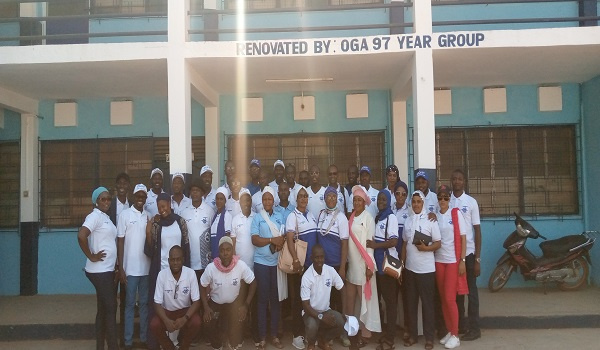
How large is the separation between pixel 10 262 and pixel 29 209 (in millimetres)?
895

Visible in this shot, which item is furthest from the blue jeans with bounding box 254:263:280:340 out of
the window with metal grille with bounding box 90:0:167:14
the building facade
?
the window with metal grille with bounding box 90:0:167:14

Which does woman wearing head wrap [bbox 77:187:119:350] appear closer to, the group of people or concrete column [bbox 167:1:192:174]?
the group of people

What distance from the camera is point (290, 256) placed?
5809mm

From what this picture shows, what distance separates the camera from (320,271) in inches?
221

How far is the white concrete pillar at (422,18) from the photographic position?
6.51 metres

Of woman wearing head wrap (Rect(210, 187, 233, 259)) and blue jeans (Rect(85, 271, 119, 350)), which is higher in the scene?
woman wearing head wrap (Rect(210, 187, 233, 259))

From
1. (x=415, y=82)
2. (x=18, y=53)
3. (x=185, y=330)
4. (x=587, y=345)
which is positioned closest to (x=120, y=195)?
(x=185, y=330)

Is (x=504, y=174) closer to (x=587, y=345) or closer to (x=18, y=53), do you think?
(x=587, y=345)

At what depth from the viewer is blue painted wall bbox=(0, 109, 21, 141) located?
8.76 m

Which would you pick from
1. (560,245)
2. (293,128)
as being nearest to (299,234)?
(293,128)

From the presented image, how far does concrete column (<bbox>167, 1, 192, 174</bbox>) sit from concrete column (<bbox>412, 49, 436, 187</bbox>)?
109 inches

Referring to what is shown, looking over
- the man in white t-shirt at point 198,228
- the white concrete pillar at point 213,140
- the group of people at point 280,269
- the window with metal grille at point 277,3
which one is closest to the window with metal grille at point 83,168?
the white concrete pillar at point 213,140

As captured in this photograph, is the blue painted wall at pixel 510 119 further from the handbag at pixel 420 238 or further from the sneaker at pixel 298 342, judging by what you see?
the sneaker at pixel 298 342

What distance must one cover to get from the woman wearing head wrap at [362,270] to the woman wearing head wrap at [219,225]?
1.35 m
